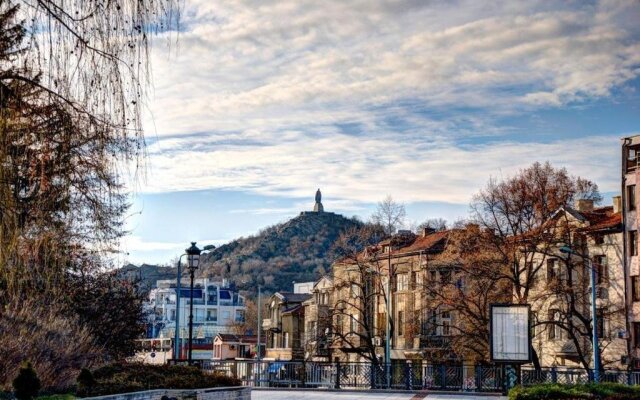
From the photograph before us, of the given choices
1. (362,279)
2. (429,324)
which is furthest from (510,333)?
(429,324)

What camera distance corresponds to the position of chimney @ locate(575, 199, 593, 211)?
60000 millimetres

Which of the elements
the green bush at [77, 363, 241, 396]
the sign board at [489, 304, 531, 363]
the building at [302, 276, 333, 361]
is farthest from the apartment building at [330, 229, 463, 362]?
the green bush at [77, 363, 241, 396]

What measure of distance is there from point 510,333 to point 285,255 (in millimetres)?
129535

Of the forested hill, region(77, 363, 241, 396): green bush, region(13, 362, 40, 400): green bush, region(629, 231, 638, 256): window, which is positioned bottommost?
region(77, 363, 241, 396): green bush

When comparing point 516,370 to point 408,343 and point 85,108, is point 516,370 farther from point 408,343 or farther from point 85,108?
point 408,343

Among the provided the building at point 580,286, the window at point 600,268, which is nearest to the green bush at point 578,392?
the building at point 580,286

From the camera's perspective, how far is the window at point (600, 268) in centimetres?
5478

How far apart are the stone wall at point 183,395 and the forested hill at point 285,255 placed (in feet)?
392

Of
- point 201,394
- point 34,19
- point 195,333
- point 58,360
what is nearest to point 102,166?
point 34,19

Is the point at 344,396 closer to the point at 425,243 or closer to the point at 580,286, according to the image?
the point at 580,286

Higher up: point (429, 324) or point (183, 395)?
point (429, 324)

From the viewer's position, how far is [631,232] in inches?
2143

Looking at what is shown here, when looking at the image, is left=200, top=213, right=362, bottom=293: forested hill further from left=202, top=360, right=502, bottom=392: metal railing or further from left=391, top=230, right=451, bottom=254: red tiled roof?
left=202, top=360, right=502, bottom=392: metal railing

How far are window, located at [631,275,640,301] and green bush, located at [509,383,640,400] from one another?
3082cm
